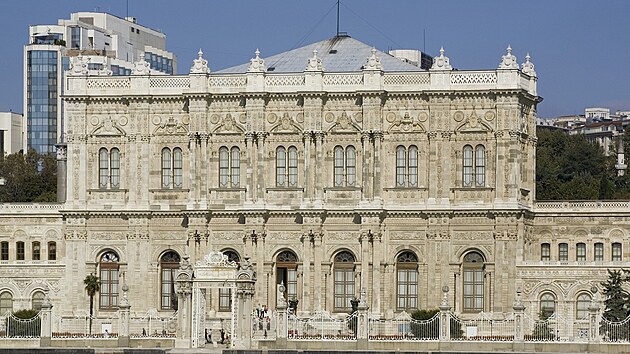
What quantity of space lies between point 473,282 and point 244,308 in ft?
45.9

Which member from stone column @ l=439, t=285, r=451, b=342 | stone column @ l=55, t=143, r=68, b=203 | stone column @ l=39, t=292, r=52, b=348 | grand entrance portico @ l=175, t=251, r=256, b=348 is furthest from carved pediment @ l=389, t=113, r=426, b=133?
stone column @ l=39, t=292, r=52, b=348

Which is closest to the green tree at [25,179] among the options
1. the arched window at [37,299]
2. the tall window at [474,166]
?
the arched window at [37,299]

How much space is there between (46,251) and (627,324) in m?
28.6

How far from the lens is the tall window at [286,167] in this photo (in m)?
75.5

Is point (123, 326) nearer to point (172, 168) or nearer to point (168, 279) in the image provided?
point (168, 279)

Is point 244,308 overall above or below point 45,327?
above

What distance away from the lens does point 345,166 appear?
74.9 metres

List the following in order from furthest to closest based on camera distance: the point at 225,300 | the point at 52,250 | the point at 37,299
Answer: the point at 52,250
the point at 37,299
the point at 225,300

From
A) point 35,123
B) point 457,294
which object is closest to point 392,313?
point 457,294

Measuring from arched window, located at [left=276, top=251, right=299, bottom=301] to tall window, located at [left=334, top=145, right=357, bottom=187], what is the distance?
11.9 ft

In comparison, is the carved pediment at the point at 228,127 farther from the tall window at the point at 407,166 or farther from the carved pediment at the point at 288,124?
the tall window at the point at 407,166

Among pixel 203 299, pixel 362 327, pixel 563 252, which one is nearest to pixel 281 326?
pixel 362 327

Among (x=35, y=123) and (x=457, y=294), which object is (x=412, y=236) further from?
(x=35, y=123)

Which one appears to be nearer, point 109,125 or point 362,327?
point 362,327
